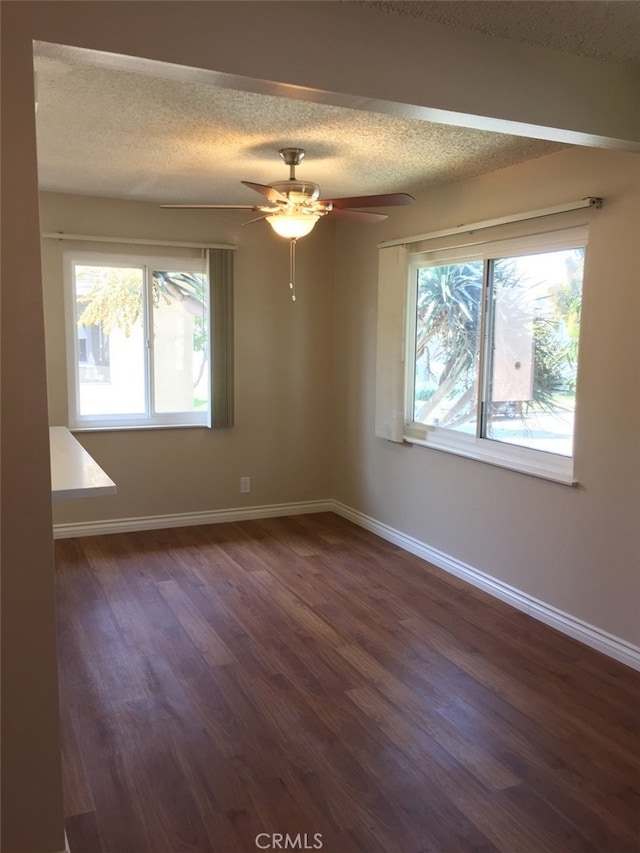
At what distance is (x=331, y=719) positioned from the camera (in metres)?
2.72

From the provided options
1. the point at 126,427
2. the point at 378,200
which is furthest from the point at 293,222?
the point at 126,427

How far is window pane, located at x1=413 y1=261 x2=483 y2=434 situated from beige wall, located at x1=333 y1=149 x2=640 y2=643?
0.93 ft

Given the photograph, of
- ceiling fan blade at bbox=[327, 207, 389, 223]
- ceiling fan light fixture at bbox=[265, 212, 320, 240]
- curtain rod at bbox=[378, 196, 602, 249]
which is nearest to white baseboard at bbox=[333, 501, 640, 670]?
curtain rod at bbox=[378, 196, 602, 249]

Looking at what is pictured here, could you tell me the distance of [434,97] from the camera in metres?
2.22

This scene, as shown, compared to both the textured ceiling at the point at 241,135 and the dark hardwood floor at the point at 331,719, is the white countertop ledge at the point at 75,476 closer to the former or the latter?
the dark hardwood floor at the point at 331,719

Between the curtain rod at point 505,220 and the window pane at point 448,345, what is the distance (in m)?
0.22

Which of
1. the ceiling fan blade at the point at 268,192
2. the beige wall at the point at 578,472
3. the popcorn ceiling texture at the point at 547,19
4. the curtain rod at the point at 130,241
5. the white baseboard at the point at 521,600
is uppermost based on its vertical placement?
the popcorn ceiling texture at the point at 547,19

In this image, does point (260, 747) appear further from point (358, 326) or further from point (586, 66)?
point (358, 326)

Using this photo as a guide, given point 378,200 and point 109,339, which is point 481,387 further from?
point 109,339

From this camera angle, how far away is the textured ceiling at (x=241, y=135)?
7.41 ft

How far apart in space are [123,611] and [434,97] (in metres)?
2.93

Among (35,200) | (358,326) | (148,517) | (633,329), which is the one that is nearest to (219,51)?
(35,200)

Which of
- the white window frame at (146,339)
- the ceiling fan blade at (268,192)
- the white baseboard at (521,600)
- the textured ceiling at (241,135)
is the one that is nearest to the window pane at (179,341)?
the white window frame at (146,339)

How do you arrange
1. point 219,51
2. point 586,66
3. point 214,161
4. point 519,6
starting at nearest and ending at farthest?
point 219,51 → point 519,6 → point 586,66 → point 214,161
